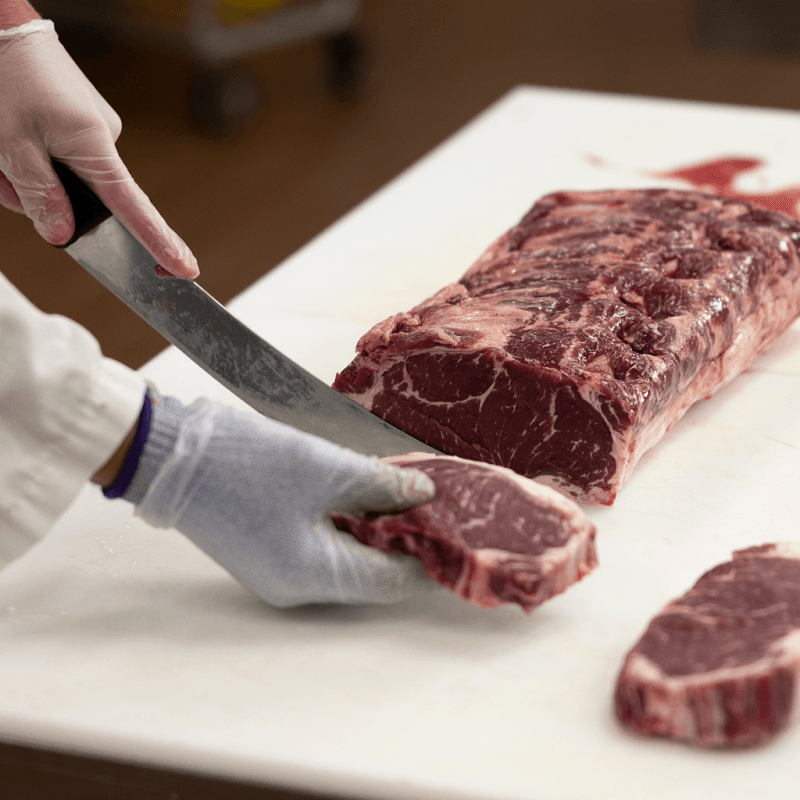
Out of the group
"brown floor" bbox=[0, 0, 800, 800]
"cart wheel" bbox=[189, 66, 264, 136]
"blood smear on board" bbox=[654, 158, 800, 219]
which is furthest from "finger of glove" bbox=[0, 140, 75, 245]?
"cart wheel" bbox=[189, 66, 264, 136]

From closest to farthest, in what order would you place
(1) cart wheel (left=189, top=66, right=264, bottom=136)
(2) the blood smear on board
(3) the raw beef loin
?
(3) the raw beef loin
(2) the blood smear on board
(1) cart wheel (left=189, top=66, right=264, bottom=136)

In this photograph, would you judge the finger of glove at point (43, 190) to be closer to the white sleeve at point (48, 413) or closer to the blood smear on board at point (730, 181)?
the white sleeve at point (48, 413)

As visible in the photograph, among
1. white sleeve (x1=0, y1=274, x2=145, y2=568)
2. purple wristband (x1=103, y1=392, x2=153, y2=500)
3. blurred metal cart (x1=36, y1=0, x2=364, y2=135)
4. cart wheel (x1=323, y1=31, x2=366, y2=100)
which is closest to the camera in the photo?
white sleeve (x1=0, y1=274, x2=145, y2=568)

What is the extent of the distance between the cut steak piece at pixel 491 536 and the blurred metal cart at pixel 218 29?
640 cm

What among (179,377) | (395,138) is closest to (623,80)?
(395,138)

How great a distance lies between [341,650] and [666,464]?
1.04m

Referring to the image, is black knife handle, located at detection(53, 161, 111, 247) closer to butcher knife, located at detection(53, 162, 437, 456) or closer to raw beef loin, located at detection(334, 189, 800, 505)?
butcher knife, located at detection(53, 162, 437, 456)

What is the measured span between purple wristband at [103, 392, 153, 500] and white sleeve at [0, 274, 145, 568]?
1.7 inches

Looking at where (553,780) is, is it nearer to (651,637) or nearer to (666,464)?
(651,637)

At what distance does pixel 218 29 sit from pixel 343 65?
191cm

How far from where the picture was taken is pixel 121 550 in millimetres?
2359

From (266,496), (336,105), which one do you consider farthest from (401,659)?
(336,105)

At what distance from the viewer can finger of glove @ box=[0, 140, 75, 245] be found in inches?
103

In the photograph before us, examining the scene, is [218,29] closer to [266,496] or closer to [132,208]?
[132,208]
